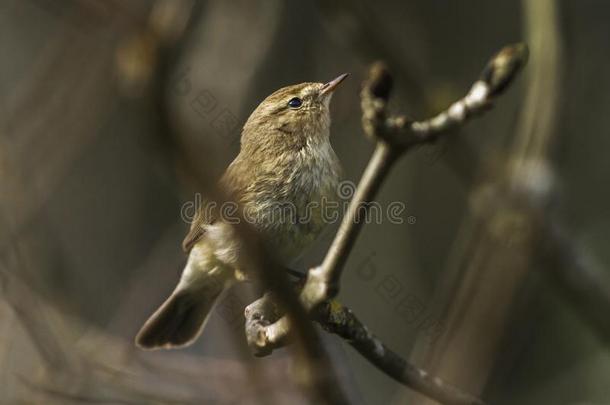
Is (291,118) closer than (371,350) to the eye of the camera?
No

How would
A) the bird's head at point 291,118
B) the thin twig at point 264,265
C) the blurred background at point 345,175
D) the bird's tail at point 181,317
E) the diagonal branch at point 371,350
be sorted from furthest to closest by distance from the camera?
the bird's tail at point 181,317
the bird's head at point 291,118
the blurred background at point 345,175
the diagonal branch at point 371,350
the thin twig at point 264,265

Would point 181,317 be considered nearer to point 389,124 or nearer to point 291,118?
point 291,118

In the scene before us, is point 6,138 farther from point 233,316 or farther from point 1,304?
point 233,316

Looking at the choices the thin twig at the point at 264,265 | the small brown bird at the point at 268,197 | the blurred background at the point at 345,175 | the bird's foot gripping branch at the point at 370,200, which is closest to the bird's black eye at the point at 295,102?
the small brown bird at the point at 268,197

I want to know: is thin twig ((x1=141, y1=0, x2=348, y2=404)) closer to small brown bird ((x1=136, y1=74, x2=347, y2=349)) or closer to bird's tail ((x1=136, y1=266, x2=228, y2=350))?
small brown bird ((x1=136, y1=74, x2=347, y2=349))

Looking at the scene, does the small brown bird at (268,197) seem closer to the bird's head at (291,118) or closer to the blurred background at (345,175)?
the bird's head at (291,118)

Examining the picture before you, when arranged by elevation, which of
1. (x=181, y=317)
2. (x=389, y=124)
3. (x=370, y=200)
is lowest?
(x=181, y=317)

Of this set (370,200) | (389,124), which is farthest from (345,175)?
(389,124)

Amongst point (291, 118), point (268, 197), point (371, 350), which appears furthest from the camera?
point (291, 118)
